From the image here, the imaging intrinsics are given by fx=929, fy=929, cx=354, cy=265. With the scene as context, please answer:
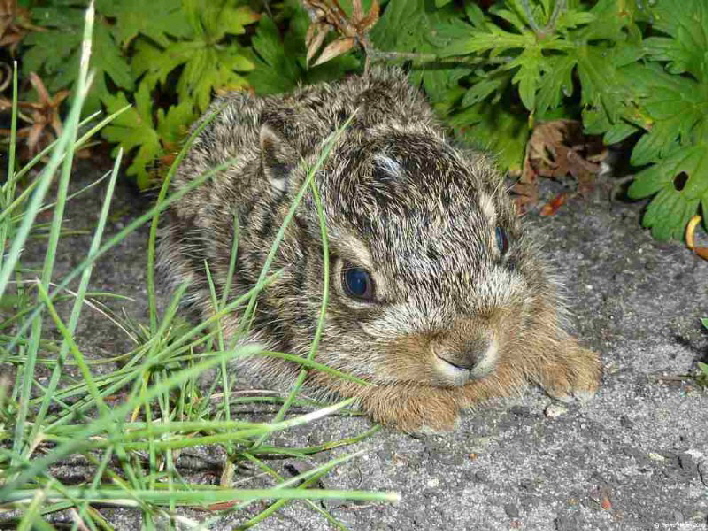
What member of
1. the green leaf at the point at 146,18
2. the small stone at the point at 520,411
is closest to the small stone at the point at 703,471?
the small stone at the point at 520,411

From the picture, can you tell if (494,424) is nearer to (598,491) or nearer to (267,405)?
(598,491)

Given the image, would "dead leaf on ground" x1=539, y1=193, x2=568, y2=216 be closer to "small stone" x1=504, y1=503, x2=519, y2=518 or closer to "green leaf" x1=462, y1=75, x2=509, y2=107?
"green leaf" x1=462, y1=75, x2=509, y2=107

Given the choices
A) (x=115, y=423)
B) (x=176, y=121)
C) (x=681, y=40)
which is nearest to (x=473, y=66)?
(x=681, y=40)

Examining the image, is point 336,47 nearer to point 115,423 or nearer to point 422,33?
point 422,33

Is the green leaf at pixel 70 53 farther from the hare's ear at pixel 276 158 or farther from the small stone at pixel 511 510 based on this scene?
the small stone at pixel 511 510

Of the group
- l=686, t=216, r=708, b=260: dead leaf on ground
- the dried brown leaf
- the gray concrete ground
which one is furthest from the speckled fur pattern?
l=686, t=216, r=708, b=260: dead leaf on ground

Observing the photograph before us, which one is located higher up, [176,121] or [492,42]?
[492,42]

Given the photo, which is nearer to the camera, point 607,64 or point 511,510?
point 511,510
